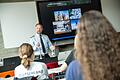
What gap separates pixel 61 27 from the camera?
7812 millimetres

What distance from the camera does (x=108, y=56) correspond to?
1289mm

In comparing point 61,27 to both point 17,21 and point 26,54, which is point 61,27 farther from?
point 26,54

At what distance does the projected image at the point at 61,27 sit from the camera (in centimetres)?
774

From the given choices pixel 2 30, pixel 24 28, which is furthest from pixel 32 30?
pixel 2 30

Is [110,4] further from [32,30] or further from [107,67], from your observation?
[107,67]

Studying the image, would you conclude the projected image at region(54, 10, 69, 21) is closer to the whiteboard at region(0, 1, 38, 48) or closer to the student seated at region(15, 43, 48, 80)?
the whiteboard at region(0, 1, 38, 48)

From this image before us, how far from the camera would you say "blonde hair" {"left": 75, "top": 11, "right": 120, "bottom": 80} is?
1.28 meters

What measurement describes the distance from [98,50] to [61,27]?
6.54 metres

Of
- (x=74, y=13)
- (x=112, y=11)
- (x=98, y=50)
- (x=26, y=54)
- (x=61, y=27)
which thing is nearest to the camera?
(x=98, y=50)

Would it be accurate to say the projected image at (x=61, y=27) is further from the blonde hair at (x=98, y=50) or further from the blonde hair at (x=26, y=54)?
the blonde hair at (x=98, y=50)

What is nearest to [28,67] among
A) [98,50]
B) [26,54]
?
[26,54]

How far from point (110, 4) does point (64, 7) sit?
174 cm

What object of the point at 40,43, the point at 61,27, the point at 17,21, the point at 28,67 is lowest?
the point at 40,43

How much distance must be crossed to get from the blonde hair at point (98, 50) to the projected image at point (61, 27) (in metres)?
6.42
